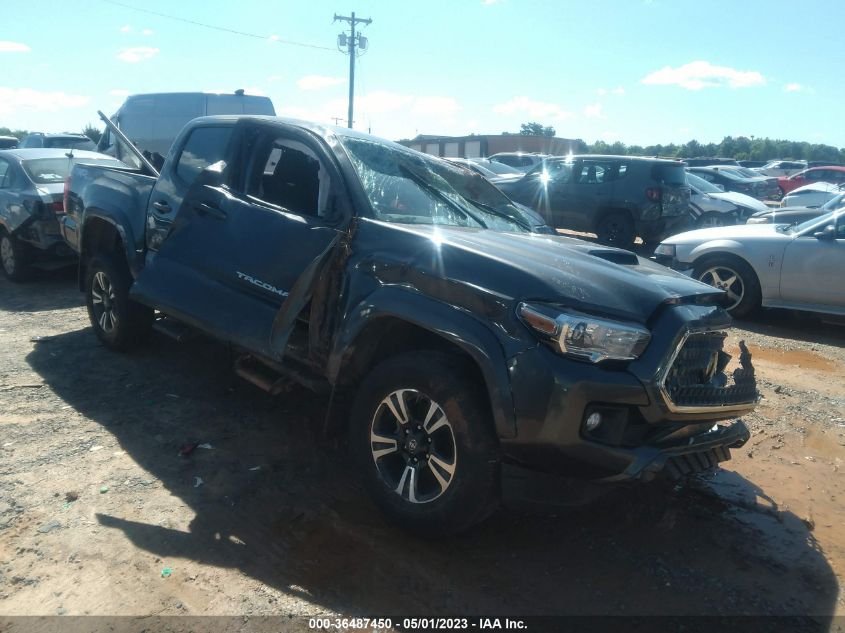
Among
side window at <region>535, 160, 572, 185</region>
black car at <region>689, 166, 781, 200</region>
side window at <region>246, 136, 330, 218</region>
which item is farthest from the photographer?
black car at <region>689, 166, 781, 200</region>

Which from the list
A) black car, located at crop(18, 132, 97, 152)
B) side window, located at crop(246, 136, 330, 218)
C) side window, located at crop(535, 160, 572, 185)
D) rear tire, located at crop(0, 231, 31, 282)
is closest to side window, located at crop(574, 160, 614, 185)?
side window, located at crop(535, 160, 572, 185)

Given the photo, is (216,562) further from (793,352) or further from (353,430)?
(793,352)

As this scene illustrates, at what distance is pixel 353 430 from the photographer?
137 inches

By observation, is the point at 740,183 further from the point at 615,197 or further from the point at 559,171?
the point at 615,197

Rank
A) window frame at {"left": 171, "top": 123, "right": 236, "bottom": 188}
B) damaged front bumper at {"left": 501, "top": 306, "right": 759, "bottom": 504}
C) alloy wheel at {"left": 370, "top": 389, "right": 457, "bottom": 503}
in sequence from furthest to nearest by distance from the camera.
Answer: window frame at {"left": 171, "top": 123, "right": 236, "bottom": 188}
alloy wheel at {"left": 370, "top": 389, "right": 457, "bottom": 503}
damaged front bumper at {"left": 501, "top": 306, "right": 759, "bottom": 504}

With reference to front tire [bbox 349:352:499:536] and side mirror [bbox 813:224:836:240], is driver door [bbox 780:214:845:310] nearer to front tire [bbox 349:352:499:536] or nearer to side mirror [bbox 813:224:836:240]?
side mirror [bbox 813:224:836:240]

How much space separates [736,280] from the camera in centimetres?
809

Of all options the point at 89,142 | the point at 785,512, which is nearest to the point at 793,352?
the point at 785,512

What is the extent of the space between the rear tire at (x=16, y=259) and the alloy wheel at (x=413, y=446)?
7.28m

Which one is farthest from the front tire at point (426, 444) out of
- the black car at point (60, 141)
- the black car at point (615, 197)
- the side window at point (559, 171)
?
the black car at point (60, 141)

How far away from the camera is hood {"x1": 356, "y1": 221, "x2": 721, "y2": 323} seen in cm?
298

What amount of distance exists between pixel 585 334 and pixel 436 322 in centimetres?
66

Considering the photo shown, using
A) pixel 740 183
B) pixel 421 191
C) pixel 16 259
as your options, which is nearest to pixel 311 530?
pixel 421 191

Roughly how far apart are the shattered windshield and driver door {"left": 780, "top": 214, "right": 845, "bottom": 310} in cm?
441
